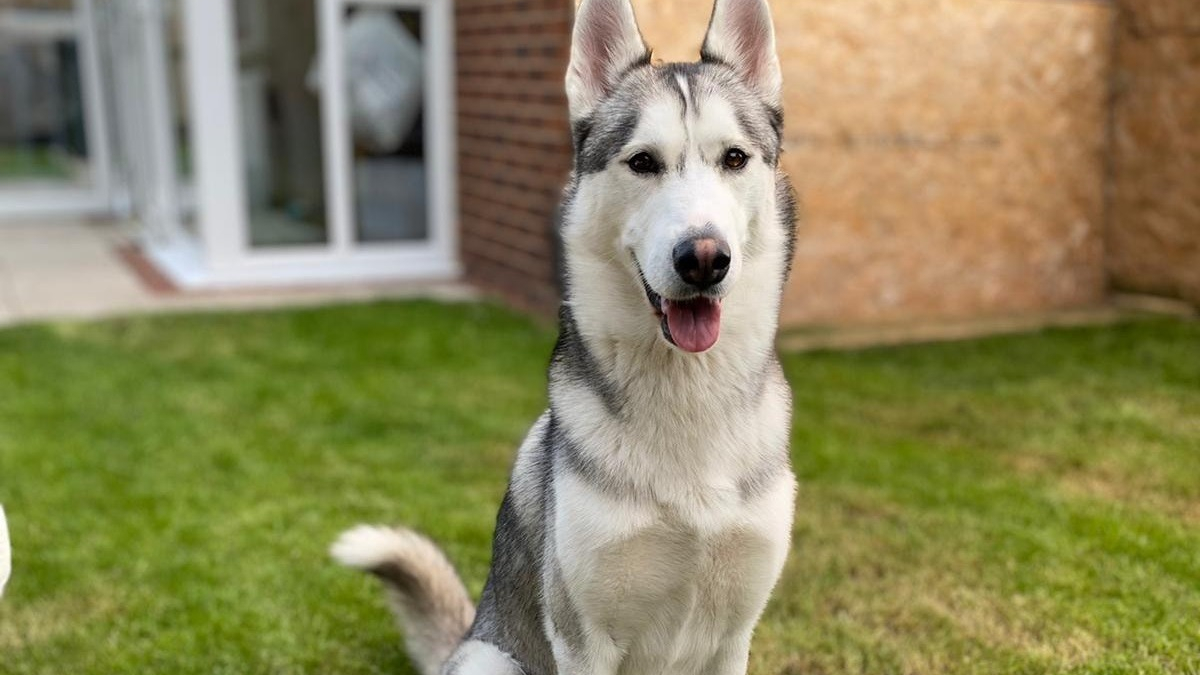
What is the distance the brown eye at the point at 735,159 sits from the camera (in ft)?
6.50

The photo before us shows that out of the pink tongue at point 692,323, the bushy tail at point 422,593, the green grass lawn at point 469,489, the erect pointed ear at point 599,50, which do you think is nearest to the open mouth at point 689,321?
the pink tongue at point 692,323

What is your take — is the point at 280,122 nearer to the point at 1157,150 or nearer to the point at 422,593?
the point at 422,593

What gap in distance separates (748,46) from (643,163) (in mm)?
417

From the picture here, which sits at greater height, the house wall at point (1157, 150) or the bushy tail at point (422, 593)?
the house wall at point (1157, 150)

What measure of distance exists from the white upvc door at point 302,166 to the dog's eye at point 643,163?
6224 millimetres

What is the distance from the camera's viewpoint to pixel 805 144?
21.4 ft

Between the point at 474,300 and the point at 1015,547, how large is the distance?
4455 mm

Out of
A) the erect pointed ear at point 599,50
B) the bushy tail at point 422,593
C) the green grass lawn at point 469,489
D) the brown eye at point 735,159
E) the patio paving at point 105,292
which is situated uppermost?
the erect pointed ear at point 599,50

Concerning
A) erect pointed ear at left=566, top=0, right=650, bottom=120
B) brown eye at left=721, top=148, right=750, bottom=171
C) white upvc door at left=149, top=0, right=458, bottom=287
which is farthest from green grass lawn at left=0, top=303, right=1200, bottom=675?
erect pointed ear at left=566, top=0, right=650, bottom=120

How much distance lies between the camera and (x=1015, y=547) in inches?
144

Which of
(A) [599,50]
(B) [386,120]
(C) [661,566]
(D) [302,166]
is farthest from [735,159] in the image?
(D) [302,166]

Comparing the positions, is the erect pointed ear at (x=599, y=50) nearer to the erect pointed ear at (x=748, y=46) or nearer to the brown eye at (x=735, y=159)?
the erect pointed ear at (x=748, y=46)

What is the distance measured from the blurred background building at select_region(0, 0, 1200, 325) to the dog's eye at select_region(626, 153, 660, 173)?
402 cm

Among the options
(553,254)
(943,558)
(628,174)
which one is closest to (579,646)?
(628,174)
